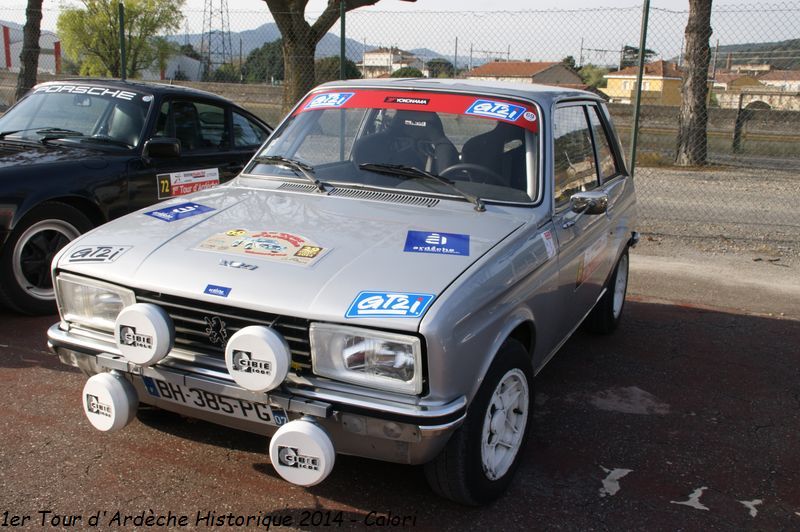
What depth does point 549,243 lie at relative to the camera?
3.67 m

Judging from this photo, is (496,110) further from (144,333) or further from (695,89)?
(695,89)

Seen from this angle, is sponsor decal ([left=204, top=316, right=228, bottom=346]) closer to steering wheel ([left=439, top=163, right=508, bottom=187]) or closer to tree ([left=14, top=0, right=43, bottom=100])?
steering wheel ([left=439, top=163, right=508, bottom=187])

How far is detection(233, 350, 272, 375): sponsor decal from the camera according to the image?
2.63 m

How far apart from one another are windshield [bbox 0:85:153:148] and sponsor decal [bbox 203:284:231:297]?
3609 millimetres

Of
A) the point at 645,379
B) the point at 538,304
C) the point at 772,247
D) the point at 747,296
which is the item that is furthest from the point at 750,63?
the point at 538,304

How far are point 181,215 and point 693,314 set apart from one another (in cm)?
447

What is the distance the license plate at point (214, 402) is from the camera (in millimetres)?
2809

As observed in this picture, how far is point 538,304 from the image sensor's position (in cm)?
352

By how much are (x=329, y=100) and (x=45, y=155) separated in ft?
8.13

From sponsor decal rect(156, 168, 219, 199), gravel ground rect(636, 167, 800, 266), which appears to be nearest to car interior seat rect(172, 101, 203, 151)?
sponsor decal rect(156, 168, 219, 199)

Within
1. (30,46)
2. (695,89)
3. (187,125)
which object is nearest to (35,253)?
(187,125)

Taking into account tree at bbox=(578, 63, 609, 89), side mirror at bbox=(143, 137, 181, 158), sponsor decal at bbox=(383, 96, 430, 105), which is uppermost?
tree at bbox=(578, 63, 609, 89)

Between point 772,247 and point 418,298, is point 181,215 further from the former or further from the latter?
point 772,247

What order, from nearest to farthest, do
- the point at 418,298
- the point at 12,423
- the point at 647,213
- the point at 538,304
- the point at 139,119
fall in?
the point at 418,298, the point at 538,304, the point at 12,423, the point at 139,119, the point at 647,213
